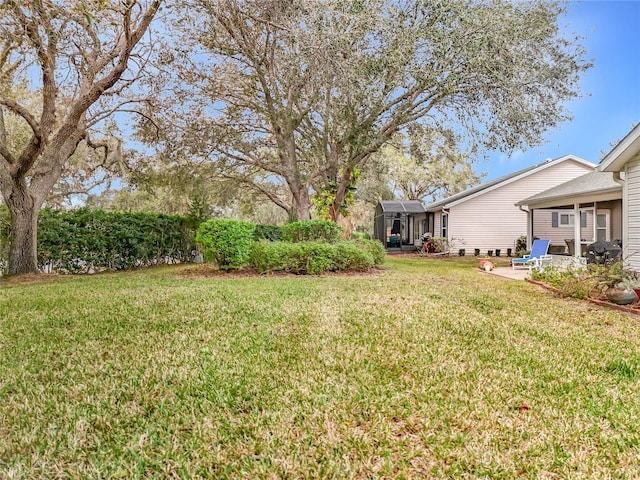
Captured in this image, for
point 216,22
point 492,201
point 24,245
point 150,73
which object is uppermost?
point 216,22

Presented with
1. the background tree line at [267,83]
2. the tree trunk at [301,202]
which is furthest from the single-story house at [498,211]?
the tree trunk at [301,202]

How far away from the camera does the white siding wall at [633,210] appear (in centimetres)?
870

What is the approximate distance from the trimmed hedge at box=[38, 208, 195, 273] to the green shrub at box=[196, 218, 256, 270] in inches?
119

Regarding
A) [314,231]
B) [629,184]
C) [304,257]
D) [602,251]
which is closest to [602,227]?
[602,251]

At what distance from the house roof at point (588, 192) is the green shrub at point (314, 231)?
7351mm

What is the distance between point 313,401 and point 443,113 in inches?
548

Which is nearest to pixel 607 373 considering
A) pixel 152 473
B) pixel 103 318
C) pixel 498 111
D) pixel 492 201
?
pixel 152 473

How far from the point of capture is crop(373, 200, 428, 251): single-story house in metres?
24.6

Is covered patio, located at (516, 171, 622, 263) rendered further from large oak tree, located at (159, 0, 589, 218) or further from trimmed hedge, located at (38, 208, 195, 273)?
trimmed hedge, located at (38, 208, 195, 273)

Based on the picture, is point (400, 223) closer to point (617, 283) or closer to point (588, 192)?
point (588, 192)

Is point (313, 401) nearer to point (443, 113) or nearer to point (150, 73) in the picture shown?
point (150, 73)

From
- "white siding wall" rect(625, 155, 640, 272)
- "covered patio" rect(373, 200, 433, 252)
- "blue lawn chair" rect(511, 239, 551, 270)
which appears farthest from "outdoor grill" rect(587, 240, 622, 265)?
"covered patio" rect(373, 200, 433, 252)

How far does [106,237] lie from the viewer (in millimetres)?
11336

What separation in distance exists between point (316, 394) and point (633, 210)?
9.63m
